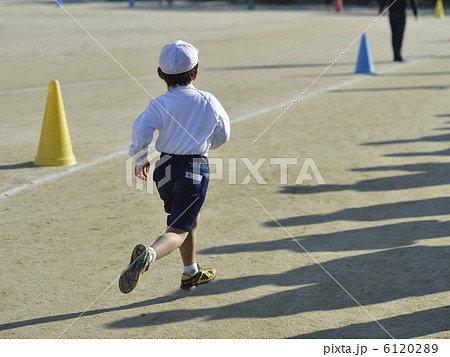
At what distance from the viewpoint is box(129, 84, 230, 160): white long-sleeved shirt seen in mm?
4656

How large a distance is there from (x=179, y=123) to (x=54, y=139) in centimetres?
373

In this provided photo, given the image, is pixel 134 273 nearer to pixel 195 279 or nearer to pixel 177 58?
pixel 195 279

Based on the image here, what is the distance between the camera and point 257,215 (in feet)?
21.6

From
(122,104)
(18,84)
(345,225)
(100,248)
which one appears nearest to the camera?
(100,248)

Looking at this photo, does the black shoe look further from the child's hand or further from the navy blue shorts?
the child's hand

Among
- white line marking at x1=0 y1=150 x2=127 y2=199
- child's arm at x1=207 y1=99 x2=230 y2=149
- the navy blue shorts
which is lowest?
white line marking at x1=0 y1=150 x2=127 y2=199

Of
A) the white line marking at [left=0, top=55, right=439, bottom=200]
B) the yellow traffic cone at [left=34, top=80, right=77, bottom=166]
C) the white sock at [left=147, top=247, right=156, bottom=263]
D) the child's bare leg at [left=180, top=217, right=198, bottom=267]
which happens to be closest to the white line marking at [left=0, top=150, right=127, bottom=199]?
the white line marking at [left=0, top=55, right=439, bottom=200]

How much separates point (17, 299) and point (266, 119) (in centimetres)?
634

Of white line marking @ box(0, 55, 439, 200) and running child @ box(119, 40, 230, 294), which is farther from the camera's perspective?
white line marking @ box(0, 55, 439, 200)

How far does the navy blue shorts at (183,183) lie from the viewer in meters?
4.78

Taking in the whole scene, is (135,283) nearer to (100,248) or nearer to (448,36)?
(100,248)

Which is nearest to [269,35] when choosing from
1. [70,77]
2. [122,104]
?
[70,77]

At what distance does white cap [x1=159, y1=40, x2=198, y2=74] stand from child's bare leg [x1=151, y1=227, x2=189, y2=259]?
949 millimetres
